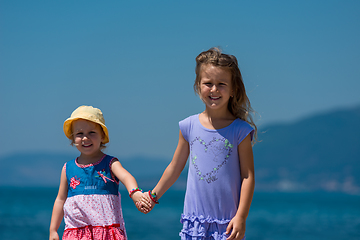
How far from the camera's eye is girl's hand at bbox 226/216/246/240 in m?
2.83

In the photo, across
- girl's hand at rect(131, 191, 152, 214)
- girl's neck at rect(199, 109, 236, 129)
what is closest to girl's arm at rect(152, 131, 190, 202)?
girl's hand at rect(131, 191, 152, 214)

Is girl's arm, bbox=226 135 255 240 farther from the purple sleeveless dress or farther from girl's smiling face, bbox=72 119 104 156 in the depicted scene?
girl's smiling face, bbox=72 119 104 156

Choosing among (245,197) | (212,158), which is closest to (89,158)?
(212,158)

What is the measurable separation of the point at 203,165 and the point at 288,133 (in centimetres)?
6975

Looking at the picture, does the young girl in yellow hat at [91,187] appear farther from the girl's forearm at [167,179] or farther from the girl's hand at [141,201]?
the girl's forearm at [167,179]

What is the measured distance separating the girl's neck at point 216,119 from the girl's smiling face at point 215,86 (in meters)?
0.09

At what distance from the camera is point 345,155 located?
58531 millimetres

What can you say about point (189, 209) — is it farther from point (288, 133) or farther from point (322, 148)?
point (288, 133)

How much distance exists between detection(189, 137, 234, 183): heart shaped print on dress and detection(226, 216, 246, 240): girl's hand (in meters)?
0.31

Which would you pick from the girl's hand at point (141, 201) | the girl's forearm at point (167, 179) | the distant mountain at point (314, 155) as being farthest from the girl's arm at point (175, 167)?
the distant mountain at point (314, 155)

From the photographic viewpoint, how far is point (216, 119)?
3.12 m

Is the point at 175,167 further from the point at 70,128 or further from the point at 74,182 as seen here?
the point at 70,128

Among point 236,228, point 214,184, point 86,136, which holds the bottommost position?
point 236,228

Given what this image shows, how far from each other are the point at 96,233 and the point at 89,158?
1.84 ft
